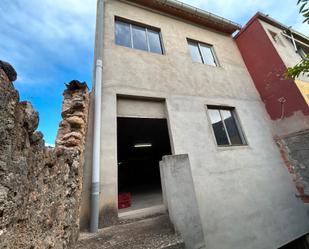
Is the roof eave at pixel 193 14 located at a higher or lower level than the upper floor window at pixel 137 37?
higher

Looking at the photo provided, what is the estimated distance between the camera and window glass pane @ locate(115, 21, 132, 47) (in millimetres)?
4848

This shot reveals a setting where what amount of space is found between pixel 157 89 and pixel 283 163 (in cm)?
511

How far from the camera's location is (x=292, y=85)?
5426 millimetres

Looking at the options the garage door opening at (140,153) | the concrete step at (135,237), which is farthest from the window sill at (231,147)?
the concrete step at (135,237)

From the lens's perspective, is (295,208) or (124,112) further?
(295,208)

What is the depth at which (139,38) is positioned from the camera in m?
5.30

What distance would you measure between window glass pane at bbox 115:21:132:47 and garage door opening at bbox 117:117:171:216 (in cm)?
259

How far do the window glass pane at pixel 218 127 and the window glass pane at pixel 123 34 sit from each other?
3.59m

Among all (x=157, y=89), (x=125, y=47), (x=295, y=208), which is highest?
(x=125, y=47)

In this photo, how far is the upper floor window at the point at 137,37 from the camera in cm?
495

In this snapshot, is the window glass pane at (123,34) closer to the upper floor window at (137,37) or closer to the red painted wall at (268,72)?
the upper floor window at (137,37)

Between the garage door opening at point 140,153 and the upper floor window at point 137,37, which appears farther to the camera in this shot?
the garage door opening at point 140,153

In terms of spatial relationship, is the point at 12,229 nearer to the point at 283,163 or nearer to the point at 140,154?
the point at 283,163

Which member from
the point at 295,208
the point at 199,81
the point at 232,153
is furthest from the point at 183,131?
the point at 295,208
